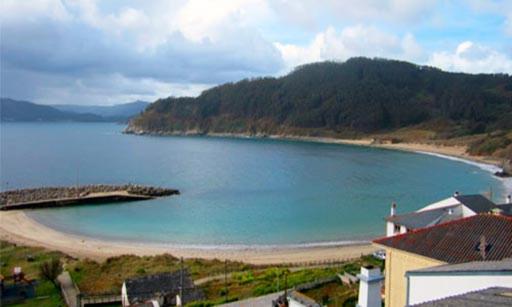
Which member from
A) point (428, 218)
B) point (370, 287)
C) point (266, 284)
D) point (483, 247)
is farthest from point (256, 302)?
point (428, 218)

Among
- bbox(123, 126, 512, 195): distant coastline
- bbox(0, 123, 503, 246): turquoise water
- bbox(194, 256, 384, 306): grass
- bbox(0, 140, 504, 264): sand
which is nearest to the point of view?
bbox(194, 256, 384, 306): grass

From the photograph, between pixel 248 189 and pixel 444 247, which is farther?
pixel 248 189

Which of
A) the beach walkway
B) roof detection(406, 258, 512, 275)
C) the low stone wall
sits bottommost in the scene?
the low stone wall

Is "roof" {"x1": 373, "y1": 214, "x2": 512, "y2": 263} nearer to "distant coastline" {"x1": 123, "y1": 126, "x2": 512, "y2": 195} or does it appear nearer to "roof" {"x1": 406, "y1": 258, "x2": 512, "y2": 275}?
"roof" {"x1": 406, "y1": 258, "x2": 512, "y2": 275}

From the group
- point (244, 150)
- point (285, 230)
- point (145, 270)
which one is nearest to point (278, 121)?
point (244, 150)

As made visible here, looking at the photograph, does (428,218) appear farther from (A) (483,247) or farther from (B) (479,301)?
(B) (479,301)

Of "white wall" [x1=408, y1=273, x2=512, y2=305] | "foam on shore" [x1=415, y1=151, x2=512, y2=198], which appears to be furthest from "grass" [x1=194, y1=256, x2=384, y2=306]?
"foam on shore" [x1=415, y1=151, x2=512, y2=198]
